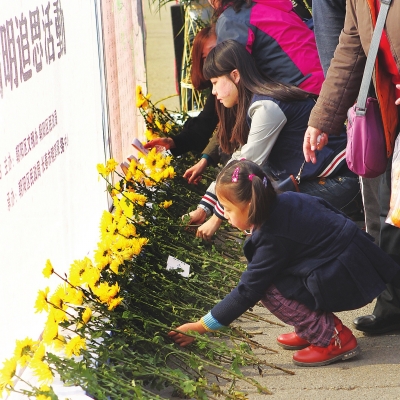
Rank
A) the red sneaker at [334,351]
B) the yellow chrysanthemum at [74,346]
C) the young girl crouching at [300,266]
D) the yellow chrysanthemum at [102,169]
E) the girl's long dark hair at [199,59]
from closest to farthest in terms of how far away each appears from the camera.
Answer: the yellow chrysanthemum at [74,346] → the young girl crouching at [300,266] → the red sneaker at [334,351] → the yellow chrysanthemum at [102,169] → the girl's long dark hair at [199,59]

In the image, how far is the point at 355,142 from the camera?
2.71 m

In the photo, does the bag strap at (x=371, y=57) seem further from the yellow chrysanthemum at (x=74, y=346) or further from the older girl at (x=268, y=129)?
the yellow chrysanthemum at (x=74, y=346)

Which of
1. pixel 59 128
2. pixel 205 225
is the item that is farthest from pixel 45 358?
pixel 205 225

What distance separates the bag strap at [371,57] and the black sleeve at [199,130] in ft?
5.20

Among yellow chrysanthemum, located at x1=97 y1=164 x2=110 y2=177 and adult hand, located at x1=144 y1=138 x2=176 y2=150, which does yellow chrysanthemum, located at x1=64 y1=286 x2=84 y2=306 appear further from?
adult hand, located at x1=144 y1=138 x2=176 y2=150

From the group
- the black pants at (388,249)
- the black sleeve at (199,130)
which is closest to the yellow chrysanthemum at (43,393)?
the black pants at (388,249)

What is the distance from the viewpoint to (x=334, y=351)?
9.11 ft

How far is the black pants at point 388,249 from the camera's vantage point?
2.90 metres

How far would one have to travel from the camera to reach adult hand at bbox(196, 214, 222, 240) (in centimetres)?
331

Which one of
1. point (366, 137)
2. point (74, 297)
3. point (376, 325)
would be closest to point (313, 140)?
point (366, 137)

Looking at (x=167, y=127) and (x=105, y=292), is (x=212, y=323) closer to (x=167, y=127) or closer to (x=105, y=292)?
(x=105, y=292)

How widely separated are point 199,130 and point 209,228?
98 centimetres

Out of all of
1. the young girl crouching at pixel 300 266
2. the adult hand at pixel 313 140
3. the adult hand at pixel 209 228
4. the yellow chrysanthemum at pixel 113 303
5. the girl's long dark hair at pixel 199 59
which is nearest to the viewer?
the yellow chrysanthemum at pixel 113 303

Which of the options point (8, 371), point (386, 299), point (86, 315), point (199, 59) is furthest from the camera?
point (199, 59)
